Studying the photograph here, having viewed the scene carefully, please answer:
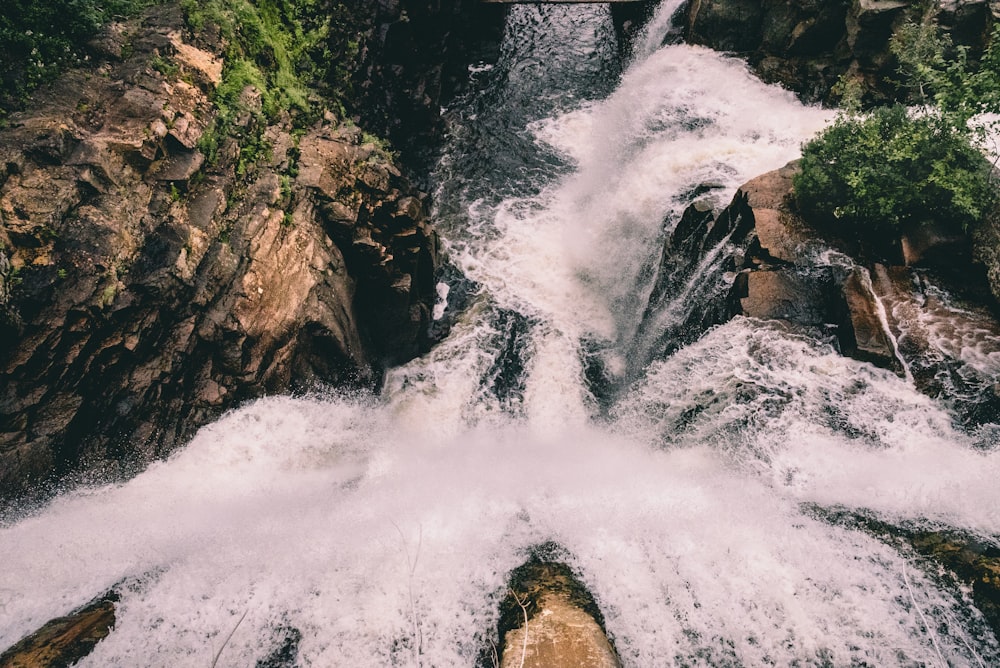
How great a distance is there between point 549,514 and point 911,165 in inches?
252

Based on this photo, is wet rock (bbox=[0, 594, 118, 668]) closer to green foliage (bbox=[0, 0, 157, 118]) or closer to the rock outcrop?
green foliage (bbox=[0, 0, 157, 118])

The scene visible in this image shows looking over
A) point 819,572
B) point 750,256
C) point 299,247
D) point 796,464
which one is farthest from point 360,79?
point 819,572

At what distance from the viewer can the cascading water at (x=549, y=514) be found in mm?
4758

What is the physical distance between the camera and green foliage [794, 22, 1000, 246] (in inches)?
256

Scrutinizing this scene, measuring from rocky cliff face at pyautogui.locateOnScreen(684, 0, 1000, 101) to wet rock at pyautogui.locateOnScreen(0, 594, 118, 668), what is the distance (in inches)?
542

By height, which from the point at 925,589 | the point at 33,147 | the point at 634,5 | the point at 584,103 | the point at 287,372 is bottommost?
the point at 287,372

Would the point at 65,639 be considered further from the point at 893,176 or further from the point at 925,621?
the point at 893,176

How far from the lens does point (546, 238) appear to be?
39.2 ft

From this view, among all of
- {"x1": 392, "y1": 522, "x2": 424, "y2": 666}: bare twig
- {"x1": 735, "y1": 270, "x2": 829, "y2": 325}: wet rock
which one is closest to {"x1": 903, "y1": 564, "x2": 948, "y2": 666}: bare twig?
{"x1": 735, "y1": 270, "x2": 829, "y2": 325}: wet rock

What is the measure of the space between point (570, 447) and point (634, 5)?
14.4 m

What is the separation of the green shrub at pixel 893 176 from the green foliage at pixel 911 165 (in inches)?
0.4

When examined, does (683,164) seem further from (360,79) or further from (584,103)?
(360,79)

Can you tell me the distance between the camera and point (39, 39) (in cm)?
631

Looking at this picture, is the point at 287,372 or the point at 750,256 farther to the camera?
the point at 750,256
